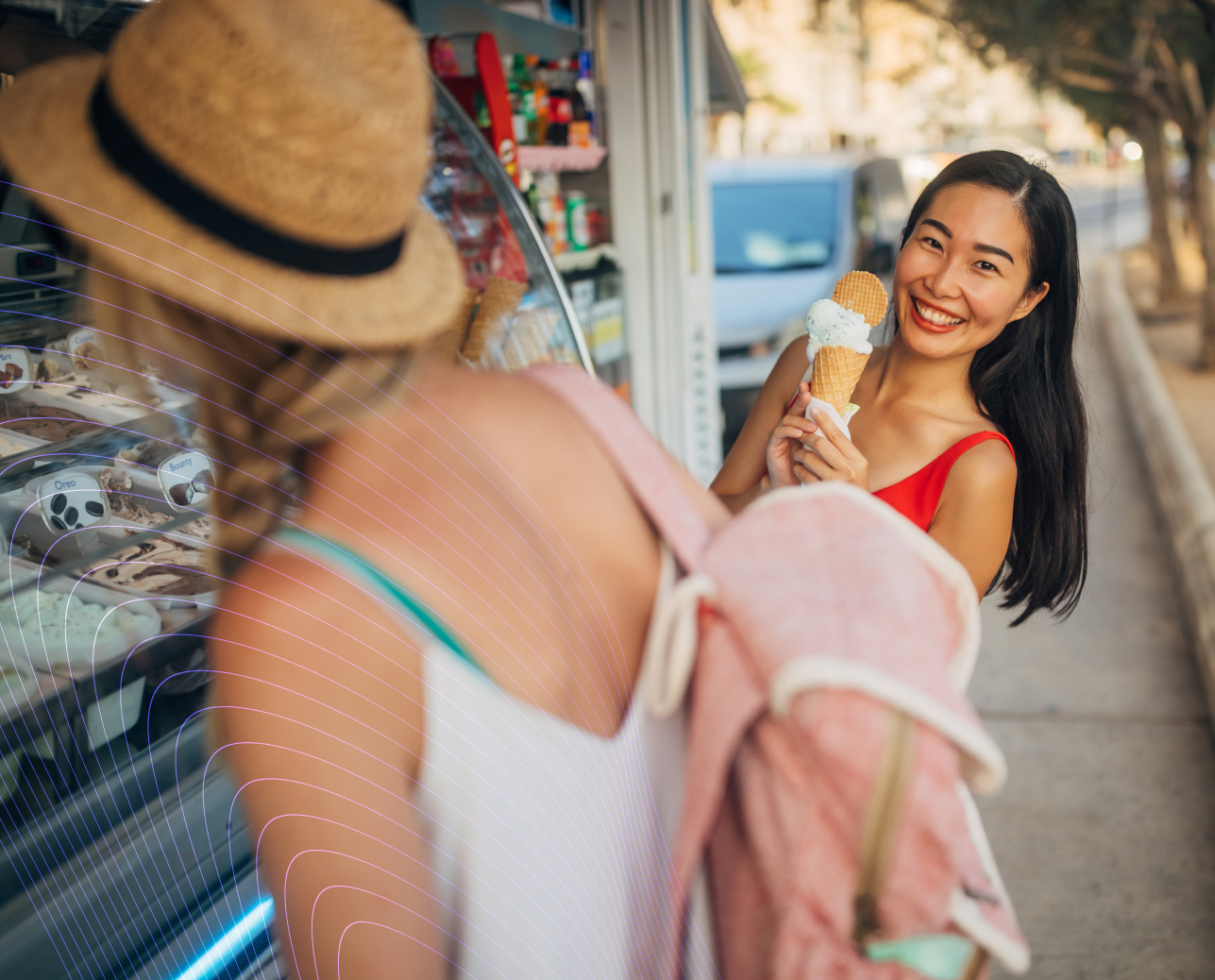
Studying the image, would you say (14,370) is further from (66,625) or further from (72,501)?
(66,625)

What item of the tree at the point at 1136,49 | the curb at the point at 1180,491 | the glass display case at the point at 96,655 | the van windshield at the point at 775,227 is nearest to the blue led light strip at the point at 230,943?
the glass display case at the point at 96,655

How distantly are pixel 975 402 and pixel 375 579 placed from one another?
141 cm

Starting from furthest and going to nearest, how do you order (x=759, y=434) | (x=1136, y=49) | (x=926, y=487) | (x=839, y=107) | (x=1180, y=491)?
(x=839, y=107)
(x=1136, y=49)
(x=1180, y=491)
(x=759, y=434)
(x=926, y=487)

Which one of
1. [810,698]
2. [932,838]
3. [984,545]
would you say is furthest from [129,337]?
[984,545]

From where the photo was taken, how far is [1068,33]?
10758mm

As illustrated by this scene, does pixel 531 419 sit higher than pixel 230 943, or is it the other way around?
pixel 531 419

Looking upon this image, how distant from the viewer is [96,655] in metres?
1.53

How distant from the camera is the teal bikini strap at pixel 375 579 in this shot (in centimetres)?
77

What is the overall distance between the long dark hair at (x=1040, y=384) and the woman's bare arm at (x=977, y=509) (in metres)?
0.14

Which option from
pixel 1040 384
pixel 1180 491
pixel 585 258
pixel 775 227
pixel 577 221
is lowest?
pixel 1180 491

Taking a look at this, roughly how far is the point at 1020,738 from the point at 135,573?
3.50 meters

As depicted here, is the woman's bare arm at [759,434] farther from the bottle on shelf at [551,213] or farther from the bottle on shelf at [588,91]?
the bottle on shelf at [588,91]

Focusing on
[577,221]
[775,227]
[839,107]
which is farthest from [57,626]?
[839,107]

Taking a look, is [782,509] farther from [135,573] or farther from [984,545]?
[135,573]
